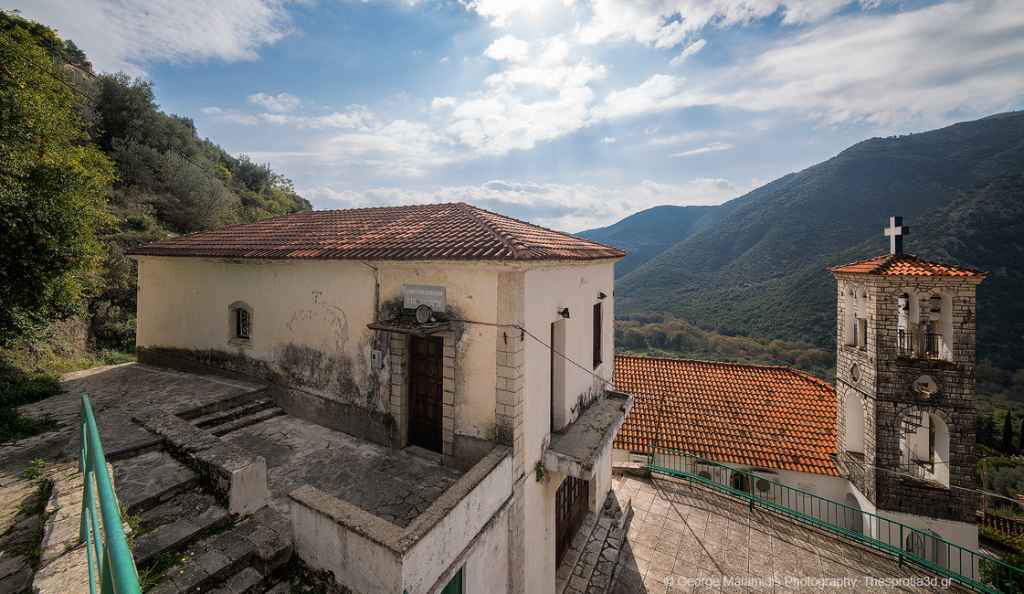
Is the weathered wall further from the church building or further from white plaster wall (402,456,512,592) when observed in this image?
the church building

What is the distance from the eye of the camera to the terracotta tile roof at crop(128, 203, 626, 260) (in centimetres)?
584

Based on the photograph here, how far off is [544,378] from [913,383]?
12136 millimetres

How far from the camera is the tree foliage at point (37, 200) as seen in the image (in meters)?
8.12

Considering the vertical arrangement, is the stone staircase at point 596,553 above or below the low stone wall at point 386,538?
below

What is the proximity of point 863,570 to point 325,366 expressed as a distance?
41.5 feet

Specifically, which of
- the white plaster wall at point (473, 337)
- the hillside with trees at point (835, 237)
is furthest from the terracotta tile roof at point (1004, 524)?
the white plaster wall at point (473, 337)

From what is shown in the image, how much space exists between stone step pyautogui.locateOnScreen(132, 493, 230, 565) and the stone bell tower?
1615 centimetres

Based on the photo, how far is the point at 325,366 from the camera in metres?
7.58

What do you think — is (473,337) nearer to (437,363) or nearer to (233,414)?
(437,363)

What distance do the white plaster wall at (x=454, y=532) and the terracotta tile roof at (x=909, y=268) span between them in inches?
501

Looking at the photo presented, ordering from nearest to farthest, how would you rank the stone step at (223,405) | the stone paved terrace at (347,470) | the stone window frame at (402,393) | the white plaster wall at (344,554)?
the white plaster wall at (344,554), the stone paved terrace at (347,470), the stone window frame at (402,393), the stone step at (223,405)

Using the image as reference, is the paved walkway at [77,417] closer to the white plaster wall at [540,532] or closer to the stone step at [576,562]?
the white plaster wall at [540,532]

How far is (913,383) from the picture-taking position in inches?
432

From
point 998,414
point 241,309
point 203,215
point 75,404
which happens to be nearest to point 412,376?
point 241,309
